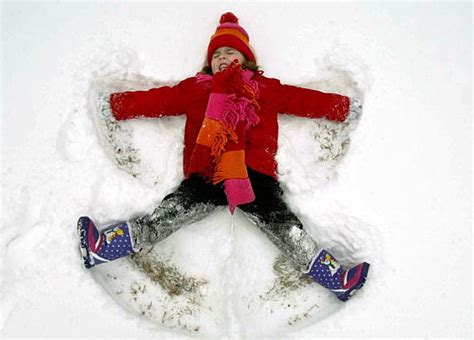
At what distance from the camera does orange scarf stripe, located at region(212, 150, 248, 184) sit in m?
1.86

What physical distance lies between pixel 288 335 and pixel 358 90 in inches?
42.3

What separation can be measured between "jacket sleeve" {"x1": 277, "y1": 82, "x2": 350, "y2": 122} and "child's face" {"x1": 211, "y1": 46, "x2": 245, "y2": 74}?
9.0 inches

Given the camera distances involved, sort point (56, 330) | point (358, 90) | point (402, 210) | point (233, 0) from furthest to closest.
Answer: point (233, 0) → point (358, 90) → point (402, 210) → point (56, 330)

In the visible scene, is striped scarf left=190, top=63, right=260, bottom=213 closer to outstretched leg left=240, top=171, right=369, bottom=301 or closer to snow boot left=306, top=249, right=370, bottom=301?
outstretched leg left=240, top=171, right=369, bottom=301

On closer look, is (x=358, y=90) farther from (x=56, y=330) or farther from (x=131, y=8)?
(x=56, y=330)

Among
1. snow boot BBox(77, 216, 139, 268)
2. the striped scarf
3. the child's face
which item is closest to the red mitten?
the striped scarf

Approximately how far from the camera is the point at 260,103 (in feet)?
6.53

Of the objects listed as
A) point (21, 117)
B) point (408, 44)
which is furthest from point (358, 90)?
point (21, 117)

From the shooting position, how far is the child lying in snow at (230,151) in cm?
186

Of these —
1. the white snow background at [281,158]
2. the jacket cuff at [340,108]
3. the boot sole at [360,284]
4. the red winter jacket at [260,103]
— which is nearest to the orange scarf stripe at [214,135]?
the red winter jacket at [260,103]

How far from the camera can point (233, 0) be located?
87.7 inches

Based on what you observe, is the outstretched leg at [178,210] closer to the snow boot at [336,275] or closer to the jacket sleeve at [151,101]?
the jacket sleeve at [151,101]

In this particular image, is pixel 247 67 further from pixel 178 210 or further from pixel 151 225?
pixel 151 225

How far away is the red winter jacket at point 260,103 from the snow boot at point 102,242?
364 millimetres
